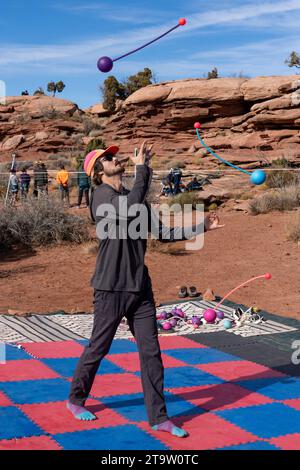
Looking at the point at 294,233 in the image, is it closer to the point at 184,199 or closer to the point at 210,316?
the point at 184,199

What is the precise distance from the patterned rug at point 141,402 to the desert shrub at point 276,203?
Answer: 477 inches

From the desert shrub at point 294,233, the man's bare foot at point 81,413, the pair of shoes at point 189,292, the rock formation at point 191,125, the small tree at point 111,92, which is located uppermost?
the small tree at point 111,92

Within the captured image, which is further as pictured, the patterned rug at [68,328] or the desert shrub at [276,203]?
the desert shrub at [276,203]

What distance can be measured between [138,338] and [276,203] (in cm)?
1500

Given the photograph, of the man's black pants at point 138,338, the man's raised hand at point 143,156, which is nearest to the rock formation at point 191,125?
the man's raised hand at point 143,156

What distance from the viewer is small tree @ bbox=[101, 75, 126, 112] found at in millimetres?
47719

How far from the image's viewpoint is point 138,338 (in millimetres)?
4262

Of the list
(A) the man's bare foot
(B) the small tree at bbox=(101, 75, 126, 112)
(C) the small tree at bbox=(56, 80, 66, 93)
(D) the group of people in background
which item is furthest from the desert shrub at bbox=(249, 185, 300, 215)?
(C) the small tree at bbox=(56, 80, 66, 93)

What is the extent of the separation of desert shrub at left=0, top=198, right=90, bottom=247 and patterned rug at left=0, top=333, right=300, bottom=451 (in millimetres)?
8706

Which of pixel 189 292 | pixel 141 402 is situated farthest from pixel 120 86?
pixel 141 402

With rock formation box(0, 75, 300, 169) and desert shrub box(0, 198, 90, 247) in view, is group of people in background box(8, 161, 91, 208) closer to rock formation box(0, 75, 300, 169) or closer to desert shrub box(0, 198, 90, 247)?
desert shrub box(0, 198, 90, 247)

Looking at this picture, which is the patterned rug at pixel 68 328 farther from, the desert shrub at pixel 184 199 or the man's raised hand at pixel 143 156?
the desert shrub at pixel 184 199

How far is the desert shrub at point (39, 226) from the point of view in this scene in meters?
15.4

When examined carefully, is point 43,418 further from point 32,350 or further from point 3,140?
point 3,140
